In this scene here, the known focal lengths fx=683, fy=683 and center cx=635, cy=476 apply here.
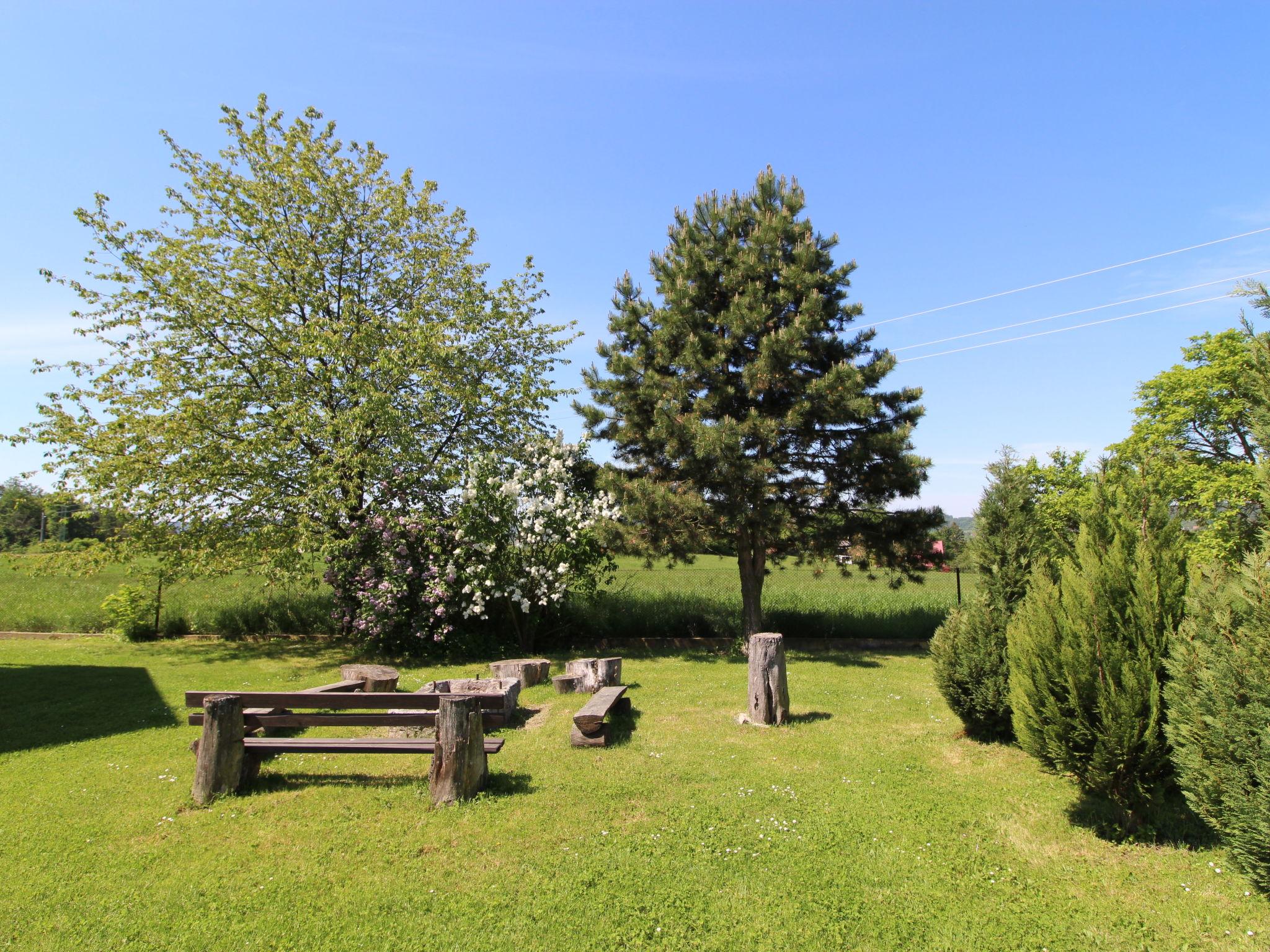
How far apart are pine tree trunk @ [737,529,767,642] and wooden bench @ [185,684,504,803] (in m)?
8.96

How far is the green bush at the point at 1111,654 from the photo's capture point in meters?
4.79

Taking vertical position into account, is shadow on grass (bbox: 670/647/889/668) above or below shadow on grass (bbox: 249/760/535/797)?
below

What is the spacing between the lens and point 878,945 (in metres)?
3.85

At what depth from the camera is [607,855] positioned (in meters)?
4.89

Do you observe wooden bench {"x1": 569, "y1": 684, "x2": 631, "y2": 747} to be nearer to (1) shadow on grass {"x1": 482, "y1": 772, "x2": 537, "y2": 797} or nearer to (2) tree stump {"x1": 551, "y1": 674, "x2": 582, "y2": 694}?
(1) shadow on grass {"x1": 482, "y1": 772, "x2": 537, "y2": 797}

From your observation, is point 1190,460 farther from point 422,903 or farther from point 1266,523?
point 422,903

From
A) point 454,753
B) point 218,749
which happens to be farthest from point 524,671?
point 218,749

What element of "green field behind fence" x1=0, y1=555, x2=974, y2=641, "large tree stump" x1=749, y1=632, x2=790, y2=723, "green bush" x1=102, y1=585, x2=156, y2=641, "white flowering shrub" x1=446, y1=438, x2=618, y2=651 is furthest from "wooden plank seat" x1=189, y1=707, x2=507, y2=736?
"green bush" x1=102, y1=585, x2=156, y2=641

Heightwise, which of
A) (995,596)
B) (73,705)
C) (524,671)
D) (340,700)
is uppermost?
(995,596)

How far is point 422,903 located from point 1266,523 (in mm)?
5478

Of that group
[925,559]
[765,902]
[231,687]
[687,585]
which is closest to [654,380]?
[925,559]

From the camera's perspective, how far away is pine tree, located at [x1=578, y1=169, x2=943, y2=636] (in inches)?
524

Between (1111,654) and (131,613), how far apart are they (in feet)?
61.8

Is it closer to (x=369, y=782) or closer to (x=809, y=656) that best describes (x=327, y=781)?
(x=369, y=782)
